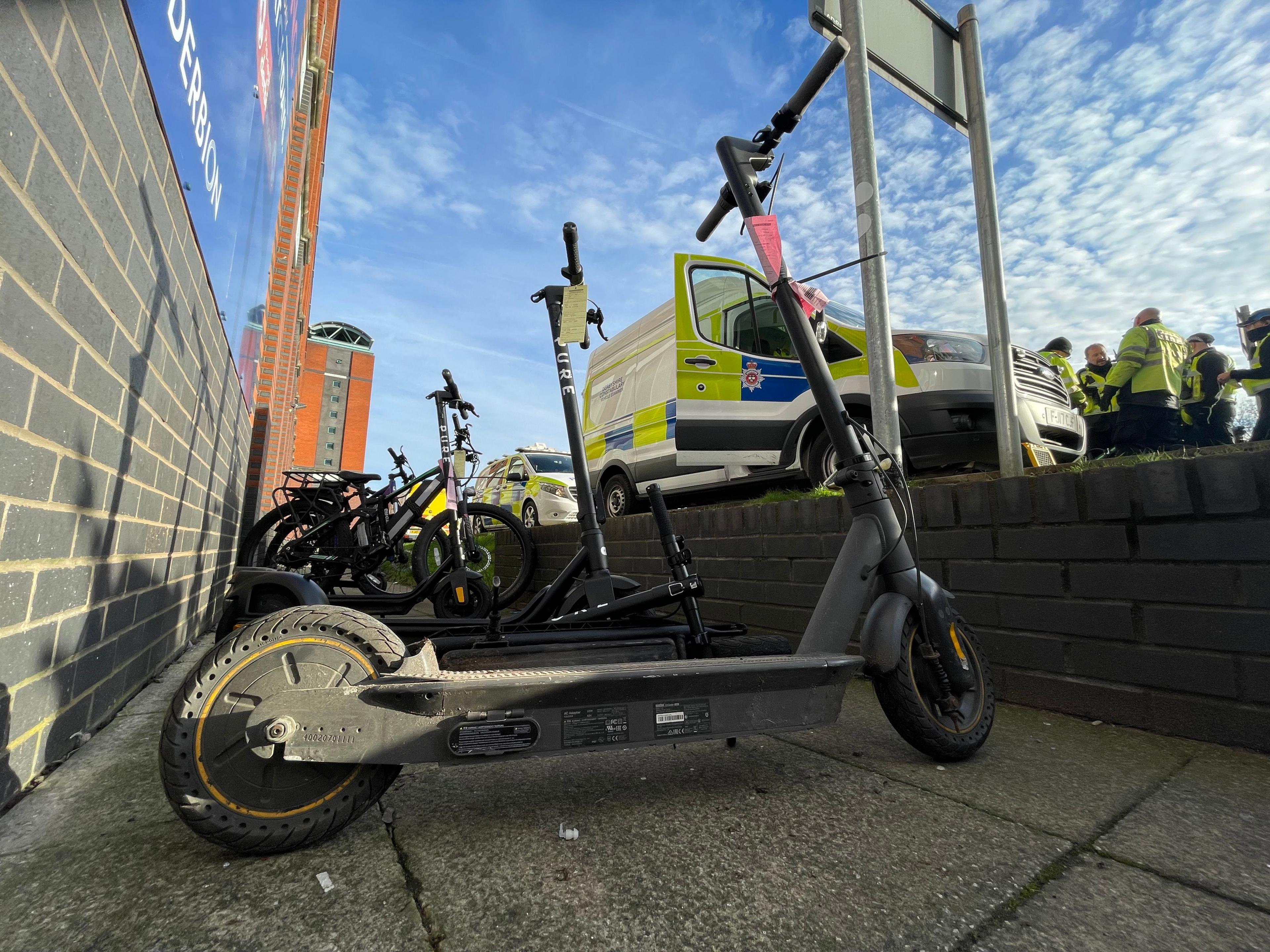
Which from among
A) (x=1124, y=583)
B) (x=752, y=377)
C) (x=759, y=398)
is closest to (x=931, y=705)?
(x=1124, y=583)

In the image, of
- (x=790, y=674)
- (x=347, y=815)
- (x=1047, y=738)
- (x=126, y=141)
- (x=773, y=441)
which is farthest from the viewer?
(x=773, y=441)

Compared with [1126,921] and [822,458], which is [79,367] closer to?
[1126,921]

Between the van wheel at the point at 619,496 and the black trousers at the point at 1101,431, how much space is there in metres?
4.86

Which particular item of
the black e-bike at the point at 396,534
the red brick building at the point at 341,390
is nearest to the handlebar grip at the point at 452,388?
the black e-bike at the point at 396,534

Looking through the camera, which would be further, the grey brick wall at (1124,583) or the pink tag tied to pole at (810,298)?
the pink tag tied to pole at (810,298)

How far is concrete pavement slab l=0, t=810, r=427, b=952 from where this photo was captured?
3.13 feet

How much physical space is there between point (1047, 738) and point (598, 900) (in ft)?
5.73

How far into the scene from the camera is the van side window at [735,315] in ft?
18.1

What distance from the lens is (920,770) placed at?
174 cm

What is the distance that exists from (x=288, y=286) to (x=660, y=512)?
8.35 metres

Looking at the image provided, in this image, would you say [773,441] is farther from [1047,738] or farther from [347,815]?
[347,815]

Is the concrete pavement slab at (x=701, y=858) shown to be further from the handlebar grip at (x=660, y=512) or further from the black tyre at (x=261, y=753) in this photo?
the handlebar grip at (x=660, y=512)

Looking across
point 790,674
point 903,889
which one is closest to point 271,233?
point 790,674

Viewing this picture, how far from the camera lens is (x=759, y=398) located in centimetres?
542
